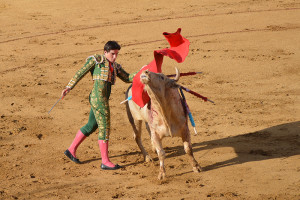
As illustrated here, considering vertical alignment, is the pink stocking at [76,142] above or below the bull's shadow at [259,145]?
above

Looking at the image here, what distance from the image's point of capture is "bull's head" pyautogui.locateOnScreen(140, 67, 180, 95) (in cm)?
570

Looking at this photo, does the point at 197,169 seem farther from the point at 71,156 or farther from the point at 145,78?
the point at 71,156

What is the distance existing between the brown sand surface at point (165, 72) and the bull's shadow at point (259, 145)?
14 millimetres

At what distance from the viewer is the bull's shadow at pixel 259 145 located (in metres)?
6.99

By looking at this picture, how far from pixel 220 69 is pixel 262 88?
1.28m

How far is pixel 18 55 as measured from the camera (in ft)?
40.1

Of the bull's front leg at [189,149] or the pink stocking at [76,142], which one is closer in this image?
the bull's front leg at [189,149]

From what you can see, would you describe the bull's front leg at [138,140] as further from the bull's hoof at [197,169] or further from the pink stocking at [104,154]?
the bull's hoof at [197,169]

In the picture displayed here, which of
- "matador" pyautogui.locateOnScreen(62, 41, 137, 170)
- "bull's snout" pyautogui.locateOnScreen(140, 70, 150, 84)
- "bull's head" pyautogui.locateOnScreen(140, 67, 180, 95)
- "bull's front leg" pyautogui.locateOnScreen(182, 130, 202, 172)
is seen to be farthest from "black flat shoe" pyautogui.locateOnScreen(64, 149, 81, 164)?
"bull's snout" pyautogui.locateOnScreen(140, 70, 150, 84)

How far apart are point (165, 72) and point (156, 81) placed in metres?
4.81

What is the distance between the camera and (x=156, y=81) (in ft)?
19.4

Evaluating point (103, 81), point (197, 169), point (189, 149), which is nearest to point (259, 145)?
point (197, 169)

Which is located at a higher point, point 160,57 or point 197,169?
point 160,57

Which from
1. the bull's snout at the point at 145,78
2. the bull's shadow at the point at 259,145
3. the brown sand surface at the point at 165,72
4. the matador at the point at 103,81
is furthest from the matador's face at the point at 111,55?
the bull's shadow at the point at 259,145
